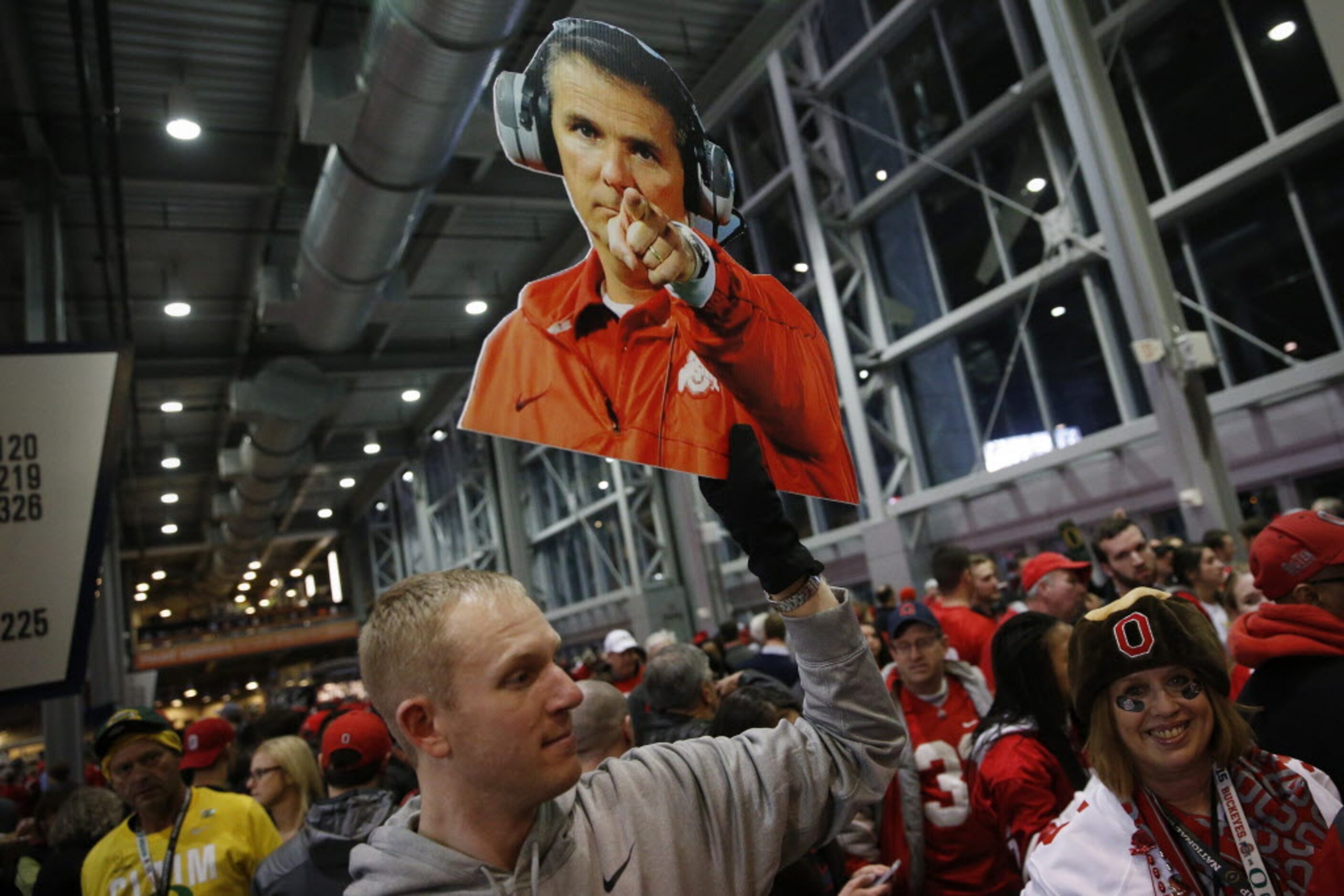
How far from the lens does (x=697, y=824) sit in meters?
1.45

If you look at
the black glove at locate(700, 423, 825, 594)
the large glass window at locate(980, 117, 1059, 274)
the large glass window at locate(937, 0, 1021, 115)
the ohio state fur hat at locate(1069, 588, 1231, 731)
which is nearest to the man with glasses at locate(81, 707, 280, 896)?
the black glove at locate(700, 423, 825, 594)

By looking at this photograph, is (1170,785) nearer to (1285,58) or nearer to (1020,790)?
(1020,790)

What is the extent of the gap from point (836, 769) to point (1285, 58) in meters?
8.72

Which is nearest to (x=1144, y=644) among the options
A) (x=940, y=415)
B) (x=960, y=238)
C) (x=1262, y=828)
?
(x=1262, y=828)

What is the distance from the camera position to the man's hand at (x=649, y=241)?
7.71 ft

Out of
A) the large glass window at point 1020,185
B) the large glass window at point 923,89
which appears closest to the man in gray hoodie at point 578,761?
the large glass window at point 1020,185

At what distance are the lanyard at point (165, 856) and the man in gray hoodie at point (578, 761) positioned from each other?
2.06 m

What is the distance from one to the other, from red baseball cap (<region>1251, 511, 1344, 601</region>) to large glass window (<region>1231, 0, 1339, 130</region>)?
6.97 metres

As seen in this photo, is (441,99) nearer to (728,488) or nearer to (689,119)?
(689,119)

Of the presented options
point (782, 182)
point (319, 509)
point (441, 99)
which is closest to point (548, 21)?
point (441, 99)

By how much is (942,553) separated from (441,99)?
4.02 meters

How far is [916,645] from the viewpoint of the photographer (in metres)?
3.12

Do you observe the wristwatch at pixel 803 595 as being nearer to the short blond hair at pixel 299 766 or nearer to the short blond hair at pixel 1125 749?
the short blond hair at pixel 1125 749

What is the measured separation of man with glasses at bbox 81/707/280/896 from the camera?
3.06 meters
